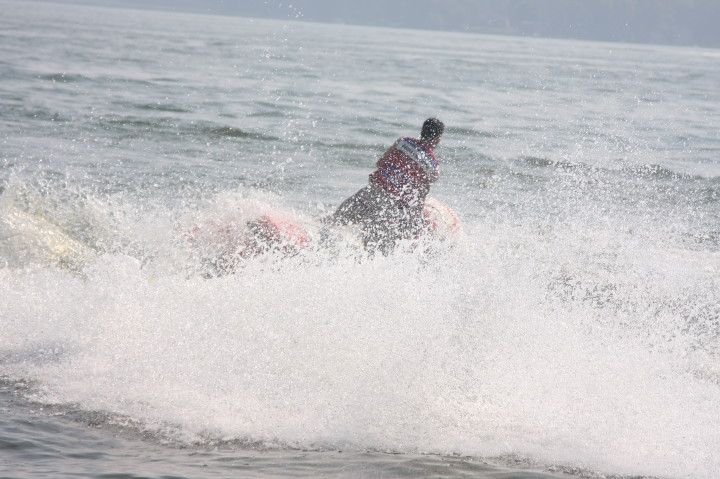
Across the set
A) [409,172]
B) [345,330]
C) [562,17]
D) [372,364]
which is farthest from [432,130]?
[562,17]

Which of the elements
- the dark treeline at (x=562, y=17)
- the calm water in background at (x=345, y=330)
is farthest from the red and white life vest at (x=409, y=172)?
the dark treeline at (x=562, y=17)

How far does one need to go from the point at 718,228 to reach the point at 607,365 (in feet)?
23.2

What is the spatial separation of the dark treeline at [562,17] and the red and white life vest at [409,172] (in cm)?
10199

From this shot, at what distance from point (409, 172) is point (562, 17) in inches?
4042

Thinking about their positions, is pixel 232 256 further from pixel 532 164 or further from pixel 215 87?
pixel 215 87

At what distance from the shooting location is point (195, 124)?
56.4 feet

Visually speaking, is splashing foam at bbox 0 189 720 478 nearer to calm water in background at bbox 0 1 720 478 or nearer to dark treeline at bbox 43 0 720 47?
calm water in background at bbox 0 1 720 478

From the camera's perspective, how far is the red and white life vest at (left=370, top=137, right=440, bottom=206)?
24.8 ft

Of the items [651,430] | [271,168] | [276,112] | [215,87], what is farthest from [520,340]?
[215,87]

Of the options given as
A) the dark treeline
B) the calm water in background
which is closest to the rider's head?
the calm water in background

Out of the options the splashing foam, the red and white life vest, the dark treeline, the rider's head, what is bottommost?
the splashing foam

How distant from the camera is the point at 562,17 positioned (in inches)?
4060

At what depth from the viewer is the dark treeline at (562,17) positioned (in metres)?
107

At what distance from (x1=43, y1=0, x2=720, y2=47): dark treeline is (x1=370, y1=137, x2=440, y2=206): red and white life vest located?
335 ft
